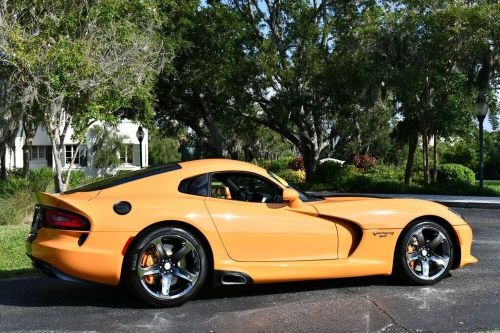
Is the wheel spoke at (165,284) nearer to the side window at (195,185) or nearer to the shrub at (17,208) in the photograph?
the side window at (195,185)

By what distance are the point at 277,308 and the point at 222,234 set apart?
0.84m

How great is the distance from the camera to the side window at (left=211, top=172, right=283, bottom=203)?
5.72m

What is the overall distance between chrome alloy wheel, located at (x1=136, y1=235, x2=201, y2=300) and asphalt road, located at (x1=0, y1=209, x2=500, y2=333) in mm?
181

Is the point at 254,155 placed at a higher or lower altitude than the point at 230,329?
higher

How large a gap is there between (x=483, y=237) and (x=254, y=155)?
4682 centimetres

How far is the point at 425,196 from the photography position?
18469 mm

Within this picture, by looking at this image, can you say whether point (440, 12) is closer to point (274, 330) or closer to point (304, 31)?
point (304, 31)

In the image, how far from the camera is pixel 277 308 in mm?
5160

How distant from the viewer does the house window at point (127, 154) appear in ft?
132

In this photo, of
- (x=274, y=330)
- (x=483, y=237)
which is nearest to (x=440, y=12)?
(x=483, y=237)

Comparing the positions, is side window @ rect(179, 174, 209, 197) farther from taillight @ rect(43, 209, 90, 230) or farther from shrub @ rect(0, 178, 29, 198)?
shrub @ rect(0, 178, 29, 198)

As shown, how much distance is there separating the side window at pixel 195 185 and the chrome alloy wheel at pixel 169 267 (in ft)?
1.76

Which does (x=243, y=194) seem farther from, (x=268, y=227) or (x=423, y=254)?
(x=423, y=254)

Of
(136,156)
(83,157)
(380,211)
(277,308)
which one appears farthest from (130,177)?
(136,156)
